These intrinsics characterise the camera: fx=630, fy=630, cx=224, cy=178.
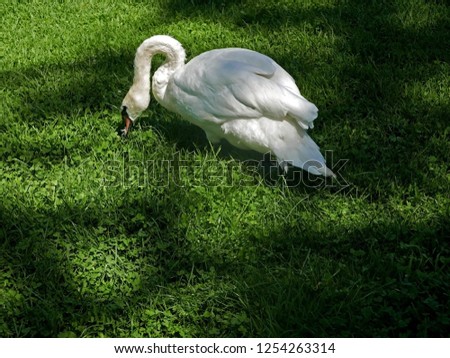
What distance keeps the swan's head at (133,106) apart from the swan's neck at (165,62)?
47 mm

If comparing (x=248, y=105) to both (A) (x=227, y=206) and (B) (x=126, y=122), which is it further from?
(B) (x=126, y=122)

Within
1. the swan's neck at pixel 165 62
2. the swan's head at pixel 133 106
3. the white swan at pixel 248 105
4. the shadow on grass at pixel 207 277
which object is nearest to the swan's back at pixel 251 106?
the white swan at pixel 248 105

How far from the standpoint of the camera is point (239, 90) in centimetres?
404

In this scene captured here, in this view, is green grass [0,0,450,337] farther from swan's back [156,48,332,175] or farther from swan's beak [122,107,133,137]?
swan's back [156,48,332,175]

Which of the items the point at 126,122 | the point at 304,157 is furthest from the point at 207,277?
the point at 126,122

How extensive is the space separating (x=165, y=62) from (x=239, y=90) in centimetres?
78

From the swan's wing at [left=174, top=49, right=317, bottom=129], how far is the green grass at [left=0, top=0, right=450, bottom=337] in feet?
1.37

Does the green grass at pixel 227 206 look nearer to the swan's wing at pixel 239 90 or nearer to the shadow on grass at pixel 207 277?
the shadow on grass at pixel 207 277

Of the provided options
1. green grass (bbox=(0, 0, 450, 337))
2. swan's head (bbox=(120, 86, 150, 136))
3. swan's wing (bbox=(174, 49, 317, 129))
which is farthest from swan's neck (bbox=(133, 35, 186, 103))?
green grass (bbox=(0, 0, 450, 337))

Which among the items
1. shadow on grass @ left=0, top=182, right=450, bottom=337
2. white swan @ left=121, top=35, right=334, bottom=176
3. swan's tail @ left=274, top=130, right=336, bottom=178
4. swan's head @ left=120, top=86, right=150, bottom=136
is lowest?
shadow on grass @ left=0, top=182, right=450, bottom=337

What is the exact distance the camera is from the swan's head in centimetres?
464

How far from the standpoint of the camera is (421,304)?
3.14 metres

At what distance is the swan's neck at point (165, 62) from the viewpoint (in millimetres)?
4500

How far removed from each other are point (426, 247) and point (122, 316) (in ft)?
5.63
